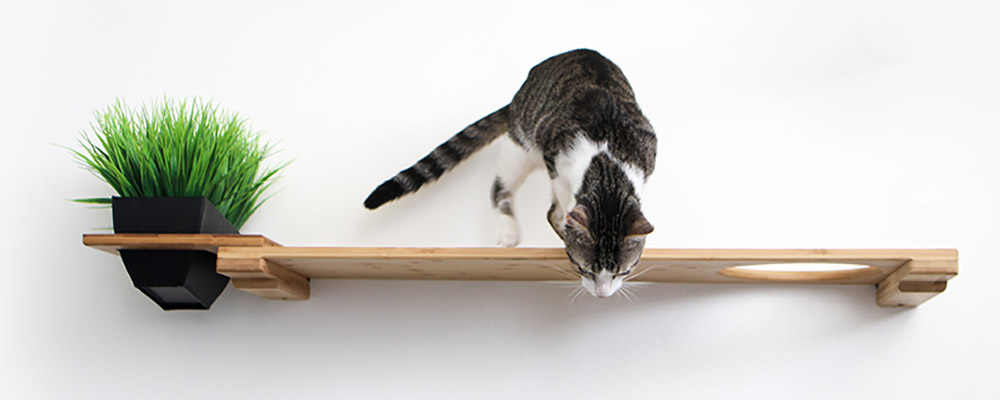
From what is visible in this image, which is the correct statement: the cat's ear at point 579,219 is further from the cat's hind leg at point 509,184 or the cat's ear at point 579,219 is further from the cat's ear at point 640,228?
the cat's hind leg at point 509,184

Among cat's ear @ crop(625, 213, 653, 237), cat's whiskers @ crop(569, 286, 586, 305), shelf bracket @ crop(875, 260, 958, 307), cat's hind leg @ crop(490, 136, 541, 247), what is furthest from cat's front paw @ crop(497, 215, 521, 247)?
shelf bracket @ crop(875, 260, 958, 307)

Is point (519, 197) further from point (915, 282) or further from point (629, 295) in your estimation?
point (915, 282)

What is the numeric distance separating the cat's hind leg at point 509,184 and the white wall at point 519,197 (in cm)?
9

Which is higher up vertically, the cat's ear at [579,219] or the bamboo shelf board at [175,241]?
the cat's ear at [579,219]

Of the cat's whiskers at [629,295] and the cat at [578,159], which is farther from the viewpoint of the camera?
the cat's whiskers at [629,295]

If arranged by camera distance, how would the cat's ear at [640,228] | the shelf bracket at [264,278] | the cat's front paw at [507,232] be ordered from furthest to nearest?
the cat's front paw at [507,232]
the shelf bracket at [264,278]
the cat's ear at [640,228]

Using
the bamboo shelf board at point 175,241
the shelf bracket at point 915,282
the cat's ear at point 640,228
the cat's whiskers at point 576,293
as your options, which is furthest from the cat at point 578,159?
the shelf bracket at point 915,282

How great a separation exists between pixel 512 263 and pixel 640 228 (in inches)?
9.2

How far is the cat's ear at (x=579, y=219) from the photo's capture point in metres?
1.03

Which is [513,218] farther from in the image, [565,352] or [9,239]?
[9,239]

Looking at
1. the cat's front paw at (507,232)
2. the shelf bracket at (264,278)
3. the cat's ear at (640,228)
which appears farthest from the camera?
the cat's front paw at (507,232)

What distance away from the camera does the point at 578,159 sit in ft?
3.77

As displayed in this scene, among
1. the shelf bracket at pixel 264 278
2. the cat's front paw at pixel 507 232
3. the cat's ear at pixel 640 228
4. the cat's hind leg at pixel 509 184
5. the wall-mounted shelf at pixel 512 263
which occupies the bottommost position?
the shelf bracket at pixel 264 278

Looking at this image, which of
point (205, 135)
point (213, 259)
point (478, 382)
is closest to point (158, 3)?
point (205, 135)
